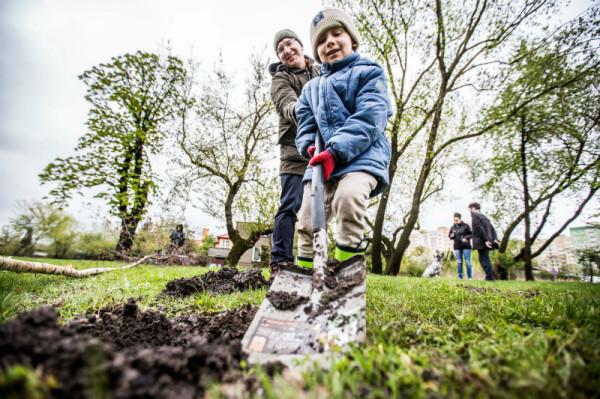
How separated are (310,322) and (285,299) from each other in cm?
23

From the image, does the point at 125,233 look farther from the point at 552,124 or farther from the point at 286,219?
the point at 552,124

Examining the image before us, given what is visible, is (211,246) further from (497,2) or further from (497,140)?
(497,2)

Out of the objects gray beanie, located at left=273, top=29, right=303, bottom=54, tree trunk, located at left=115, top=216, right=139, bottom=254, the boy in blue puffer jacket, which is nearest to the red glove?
the boy in blue puffer jacket

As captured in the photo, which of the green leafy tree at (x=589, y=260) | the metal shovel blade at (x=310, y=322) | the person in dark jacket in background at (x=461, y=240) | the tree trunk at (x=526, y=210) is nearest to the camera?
the metal shovel blade at (x=310, y=322)

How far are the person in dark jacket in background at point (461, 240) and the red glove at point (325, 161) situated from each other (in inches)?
378

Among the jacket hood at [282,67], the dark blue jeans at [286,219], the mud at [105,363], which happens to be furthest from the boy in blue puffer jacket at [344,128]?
the mud at [105,363]

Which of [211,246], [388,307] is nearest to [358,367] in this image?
[388,307]

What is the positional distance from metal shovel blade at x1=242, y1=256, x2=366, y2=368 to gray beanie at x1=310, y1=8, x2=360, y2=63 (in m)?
2.35

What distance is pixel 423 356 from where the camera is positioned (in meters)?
1.12

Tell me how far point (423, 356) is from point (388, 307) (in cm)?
90

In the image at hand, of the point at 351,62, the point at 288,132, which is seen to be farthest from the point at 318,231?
the point at 288,132

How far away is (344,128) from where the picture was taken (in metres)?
2.21

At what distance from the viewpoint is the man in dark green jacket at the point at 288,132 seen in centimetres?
338

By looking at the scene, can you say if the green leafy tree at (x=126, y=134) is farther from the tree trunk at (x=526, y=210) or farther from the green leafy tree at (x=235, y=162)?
the tree trunk at (x=526, y=210)
